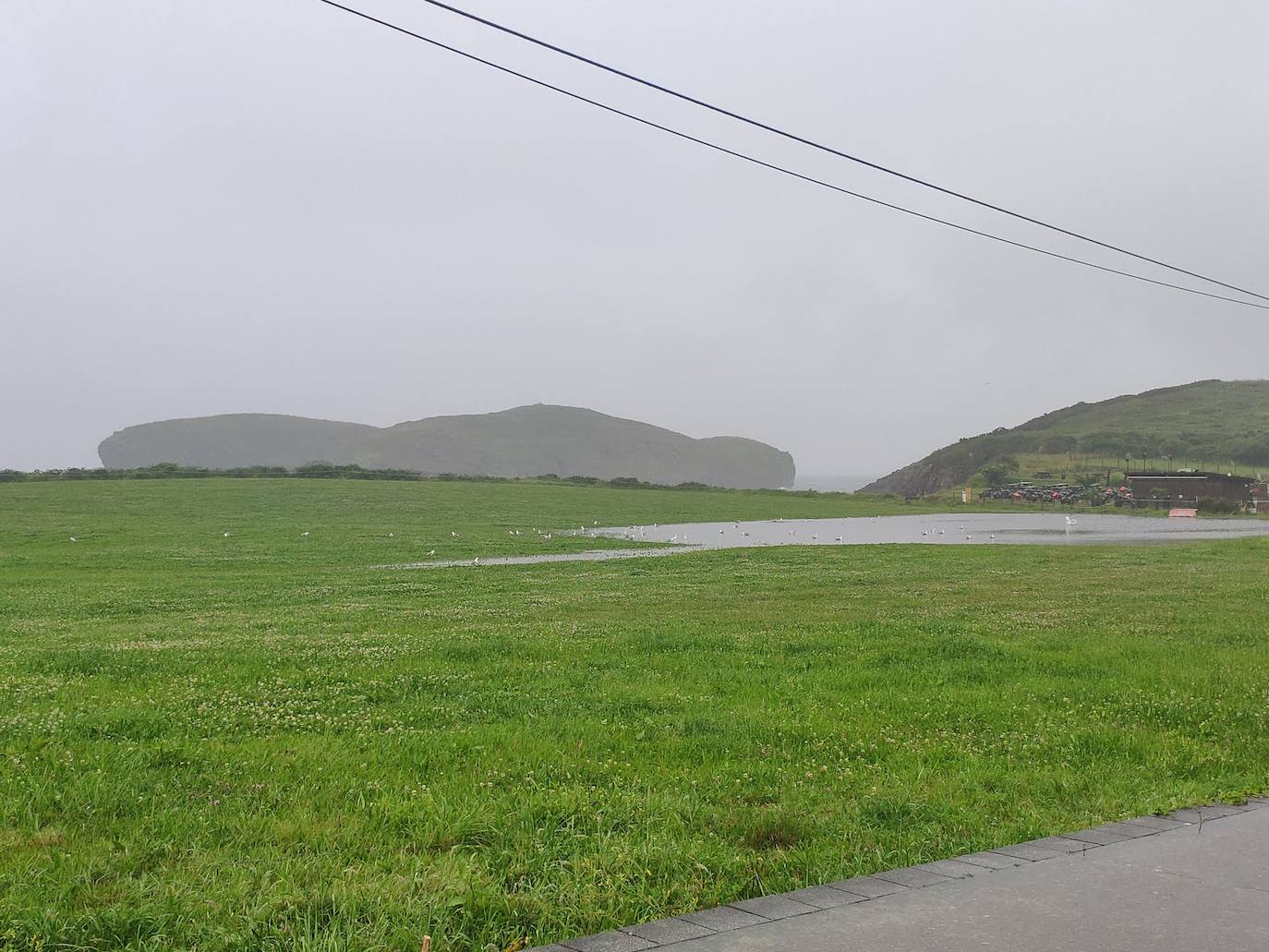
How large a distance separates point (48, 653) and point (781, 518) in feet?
196

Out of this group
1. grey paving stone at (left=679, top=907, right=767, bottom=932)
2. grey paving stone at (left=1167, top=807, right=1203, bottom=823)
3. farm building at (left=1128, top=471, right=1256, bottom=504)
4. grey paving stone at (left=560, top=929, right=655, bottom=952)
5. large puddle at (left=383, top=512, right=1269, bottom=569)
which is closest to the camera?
grey paving stone at (left=560, top=929, right=655, bottom=952)

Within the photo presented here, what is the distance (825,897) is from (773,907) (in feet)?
1.15

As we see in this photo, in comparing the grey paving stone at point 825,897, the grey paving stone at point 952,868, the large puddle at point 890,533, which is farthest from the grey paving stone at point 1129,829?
the large puddle at point 890,533

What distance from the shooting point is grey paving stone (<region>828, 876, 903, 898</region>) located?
5457 mm

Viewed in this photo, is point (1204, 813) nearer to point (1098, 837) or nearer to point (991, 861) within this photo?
point (1098, 837)

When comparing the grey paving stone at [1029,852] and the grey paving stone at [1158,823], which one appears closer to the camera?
the grey paving stone at [1029,852]

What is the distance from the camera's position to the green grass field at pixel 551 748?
5398 mm

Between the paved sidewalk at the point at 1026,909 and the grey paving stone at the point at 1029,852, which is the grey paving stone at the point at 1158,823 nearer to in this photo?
the paved sidewalk at the point at 1026,909

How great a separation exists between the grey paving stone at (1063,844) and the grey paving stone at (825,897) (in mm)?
1646

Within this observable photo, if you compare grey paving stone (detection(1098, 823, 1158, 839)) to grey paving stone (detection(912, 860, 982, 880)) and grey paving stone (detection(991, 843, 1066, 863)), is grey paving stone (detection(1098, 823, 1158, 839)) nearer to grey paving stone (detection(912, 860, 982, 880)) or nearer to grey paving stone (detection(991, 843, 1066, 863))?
grey paving stone (detection(991, 843, 1066, 863))

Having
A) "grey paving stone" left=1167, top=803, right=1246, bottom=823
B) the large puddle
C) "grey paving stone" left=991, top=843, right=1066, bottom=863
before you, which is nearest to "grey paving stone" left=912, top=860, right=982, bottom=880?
"grey paving stone" left=991, top=843, right=1066, bottom=863

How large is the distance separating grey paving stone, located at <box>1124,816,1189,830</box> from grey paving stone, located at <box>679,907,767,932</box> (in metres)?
3.34

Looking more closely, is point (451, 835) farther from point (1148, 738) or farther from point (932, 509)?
point (932, 509)

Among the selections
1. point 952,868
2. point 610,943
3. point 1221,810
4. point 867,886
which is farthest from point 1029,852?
point 610,943
